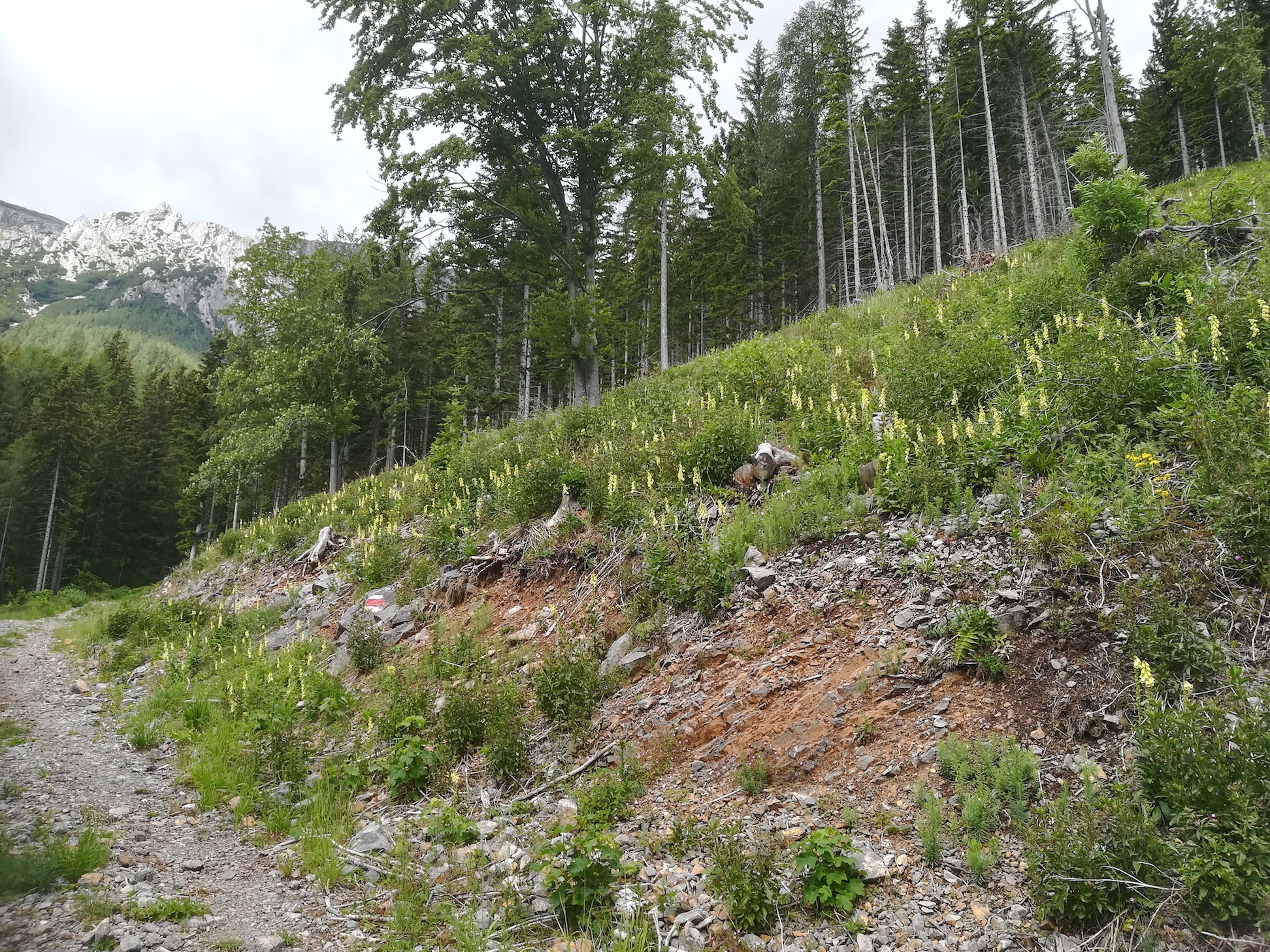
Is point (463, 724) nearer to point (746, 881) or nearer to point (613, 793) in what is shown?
point (613, 793)

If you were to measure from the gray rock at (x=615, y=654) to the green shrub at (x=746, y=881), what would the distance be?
2.67m

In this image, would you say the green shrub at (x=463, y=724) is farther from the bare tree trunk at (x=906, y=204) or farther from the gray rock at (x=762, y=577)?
the bare tree trunk at (x=906, y=204)

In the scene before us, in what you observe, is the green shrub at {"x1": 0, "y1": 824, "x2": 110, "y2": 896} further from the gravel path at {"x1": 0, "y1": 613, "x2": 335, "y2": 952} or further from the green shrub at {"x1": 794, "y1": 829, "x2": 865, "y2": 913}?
the green shrub at {"x1": 794, "y1": 829, "x2": 865, "y2": 913}

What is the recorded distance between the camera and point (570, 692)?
6.00 m

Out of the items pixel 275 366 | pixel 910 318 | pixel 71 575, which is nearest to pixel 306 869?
pixel 910 318

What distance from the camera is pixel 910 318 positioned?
11117 millimetres

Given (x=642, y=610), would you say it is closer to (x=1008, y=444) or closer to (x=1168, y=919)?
(x=1008, y=444)

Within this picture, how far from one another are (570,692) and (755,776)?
7.40 feet

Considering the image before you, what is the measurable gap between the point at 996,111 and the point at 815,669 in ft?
149

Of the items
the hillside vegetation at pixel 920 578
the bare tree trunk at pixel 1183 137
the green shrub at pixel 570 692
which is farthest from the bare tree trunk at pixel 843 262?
the green shrub at pixel 570 692

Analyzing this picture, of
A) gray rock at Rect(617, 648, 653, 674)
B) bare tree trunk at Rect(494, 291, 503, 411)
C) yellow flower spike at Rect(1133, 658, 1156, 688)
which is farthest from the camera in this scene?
bare tree trunk at Rect(494, 291, 503, 411)

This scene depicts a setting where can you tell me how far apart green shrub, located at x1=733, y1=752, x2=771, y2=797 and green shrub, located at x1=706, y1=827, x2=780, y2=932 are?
51 centimetres

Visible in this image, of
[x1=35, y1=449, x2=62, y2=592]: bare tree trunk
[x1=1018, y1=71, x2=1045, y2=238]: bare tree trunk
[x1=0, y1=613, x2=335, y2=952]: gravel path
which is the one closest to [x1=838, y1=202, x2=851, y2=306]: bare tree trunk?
[x1=1018, y1=71, x2=1045, y2=238]: bare tree trunk

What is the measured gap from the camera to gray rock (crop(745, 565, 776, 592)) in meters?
5.96
